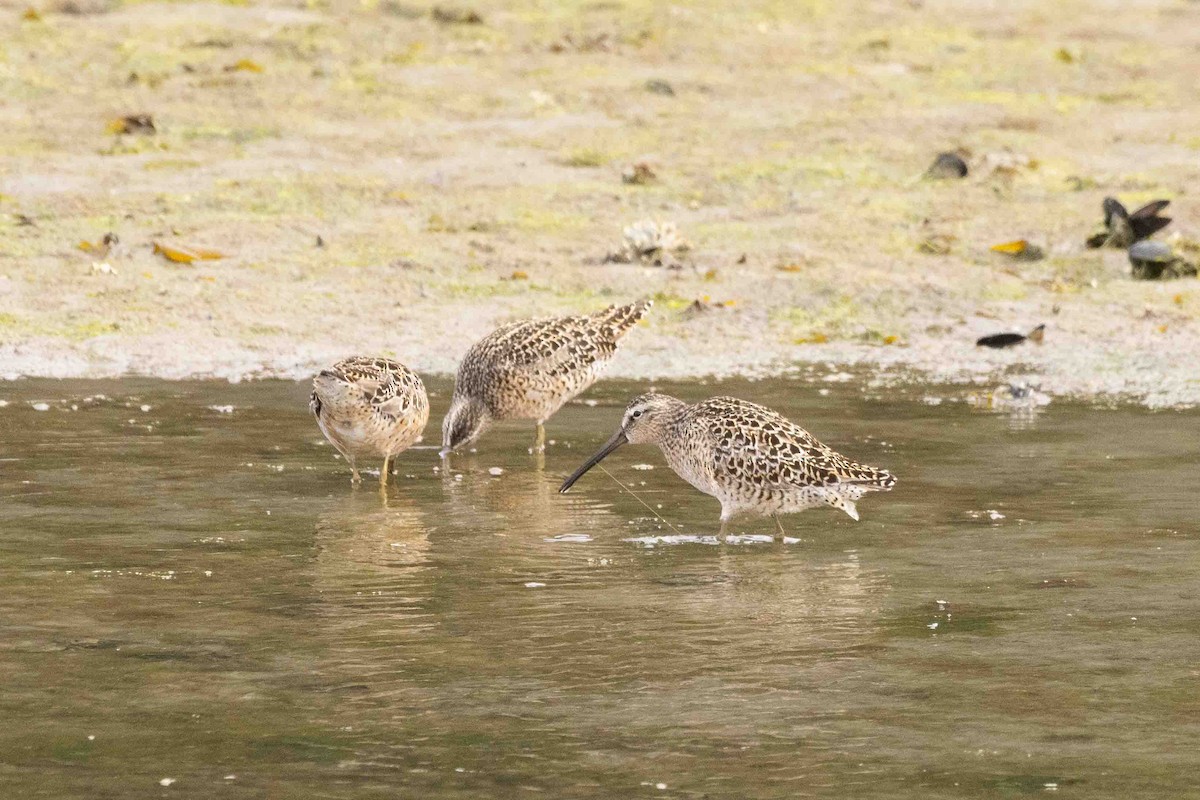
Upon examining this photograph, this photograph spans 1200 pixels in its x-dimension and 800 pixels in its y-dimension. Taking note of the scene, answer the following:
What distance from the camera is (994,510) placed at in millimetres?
10609

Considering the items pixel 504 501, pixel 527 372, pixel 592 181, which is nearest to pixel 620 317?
pixel 527 372

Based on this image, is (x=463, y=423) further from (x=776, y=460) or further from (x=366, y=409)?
(x=776, y=460)

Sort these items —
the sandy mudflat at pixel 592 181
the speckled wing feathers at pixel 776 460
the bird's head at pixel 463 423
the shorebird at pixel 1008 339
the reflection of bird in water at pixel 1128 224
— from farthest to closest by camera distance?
1. the reflection of bird in water at pixel 1128 224
2. the sandy mudflat at pixel 592 181
3. the shorebird at pixel 1008 339
4. the bird's head at pixel 463 423
5. the speckled wing feathers at pixel 776 460

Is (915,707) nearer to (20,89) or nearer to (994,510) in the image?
(994,510)

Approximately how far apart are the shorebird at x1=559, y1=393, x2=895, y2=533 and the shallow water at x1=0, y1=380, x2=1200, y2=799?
225 millimetres

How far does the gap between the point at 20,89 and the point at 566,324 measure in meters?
12.6

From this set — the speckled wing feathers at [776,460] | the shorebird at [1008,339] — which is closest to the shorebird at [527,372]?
the speckled wing feathers at [776,460]

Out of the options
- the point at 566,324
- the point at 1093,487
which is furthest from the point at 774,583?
the point at 566,324

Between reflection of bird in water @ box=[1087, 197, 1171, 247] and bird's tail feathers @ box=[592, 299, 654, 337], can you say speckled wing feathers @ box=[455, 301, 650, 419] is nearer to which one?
bird's tail feathers @ box=[592, 299, 654, 337]

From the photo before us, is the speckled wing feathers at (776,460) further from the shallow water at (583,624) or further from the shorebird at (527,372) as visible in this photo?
the shorebird at (527,372)

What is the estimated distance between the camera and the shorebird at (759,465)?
1016 centimetres

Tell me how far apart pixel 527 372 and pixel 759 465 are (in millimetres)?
3229

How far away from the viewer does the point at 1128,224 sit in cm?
1912

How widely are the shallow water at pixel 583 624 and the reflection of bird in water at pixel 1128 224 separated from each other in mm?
6390
